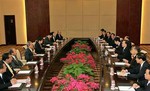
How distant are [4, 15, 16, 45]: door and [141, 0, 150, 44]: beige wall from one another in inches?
314

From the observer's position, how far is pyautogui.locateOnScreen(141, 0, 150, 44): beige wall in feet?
46.1

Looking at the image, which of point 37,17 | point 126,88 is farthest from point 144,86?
point 37,17

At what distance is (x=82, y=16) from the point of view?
46.5 feet

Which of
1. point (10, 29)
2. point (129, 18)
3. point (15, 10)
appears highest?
point (15, 10)

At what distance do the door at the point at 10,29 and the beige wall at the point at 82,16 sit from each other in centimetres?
240

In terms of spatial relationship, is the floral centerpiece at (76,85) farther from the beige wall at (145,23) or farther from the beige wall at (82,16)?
the beige wall at (145,23)

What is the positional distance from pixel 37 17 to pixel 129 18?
5445 millimetres

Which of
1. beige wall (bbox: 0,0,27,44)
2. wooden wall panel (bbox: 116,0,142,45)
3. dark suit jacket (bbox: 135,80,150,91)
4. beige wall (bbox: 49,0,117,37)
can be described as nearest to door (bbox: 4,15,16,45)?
beige wall (bbox: 0,0,27,44)

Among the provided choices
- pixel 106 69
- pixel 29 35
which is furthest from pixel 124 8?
pixel 106 69

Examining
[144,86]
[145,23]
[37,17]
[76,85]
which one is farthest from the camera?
[145,23]

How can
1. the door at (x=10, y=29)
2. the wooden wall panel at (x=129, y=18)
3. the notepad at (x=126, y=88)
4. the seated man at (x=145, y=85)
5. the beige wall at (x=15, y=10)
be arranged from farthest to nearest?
the door at (x=10, y=29)
the beige wall at (x=15, y=10)
the wooden wall panel at (x=129, y=18)
the notepad at (x=126, y=88)
the seated man at (x=145, y=85)

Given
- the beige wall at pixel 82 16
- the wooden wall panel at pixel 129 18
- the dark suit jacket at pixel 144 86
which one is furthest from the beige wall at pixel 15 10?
the dark suit jacket at pixel 144 86

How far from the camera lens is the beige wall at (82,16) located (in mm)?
14016

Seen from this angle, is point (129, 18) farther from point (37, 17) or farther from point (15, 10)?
point (15, 10)
